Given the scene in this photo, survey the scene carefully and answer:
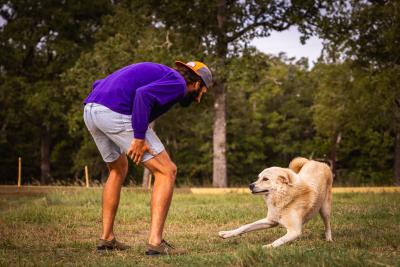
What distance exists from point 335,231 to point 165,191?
8.80 feet

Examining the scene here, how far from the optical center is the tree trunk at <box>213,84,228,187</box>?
71.5 feet

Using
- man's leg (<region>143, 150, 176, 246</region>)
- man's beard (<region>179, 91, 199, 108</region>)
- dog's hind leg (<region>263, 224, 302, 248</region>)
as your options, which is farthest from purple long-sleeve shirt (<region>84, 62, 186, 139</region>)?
dog's hind leg (<region>263, 224, 302, 248</region>)

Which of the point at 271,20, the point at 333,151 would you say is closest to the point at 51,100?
the point at 271,20

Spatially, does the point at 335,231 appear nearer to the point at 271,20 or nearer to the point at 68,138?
the point at 271,20

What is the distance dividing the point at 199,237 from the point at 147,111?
2074mm

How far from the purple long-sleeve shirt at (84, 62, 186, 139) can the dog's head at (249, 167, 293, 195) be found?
1.38 metres

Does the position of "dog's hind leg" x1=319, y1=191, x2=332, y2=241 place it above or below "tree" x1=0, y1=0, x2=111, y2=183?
below

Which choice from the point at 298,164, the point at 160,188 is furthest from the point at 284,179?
the point at 160,188

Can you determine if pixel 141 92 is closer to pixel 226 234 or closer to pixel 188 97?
pixel 188 97

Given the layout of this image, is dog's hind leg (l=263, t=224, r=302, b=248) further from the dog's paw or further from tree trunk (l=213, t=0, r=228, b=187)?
tree trunk (l=213, t=0, r=228, b=187)

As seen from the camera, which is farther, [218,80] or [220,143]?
[220,143]

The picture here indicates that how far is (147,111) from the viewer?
548 cm

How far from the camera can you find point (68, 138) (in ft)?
125

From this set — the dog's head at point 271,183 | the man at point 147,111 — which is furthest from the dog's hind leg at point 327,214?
the man at point 147,111
